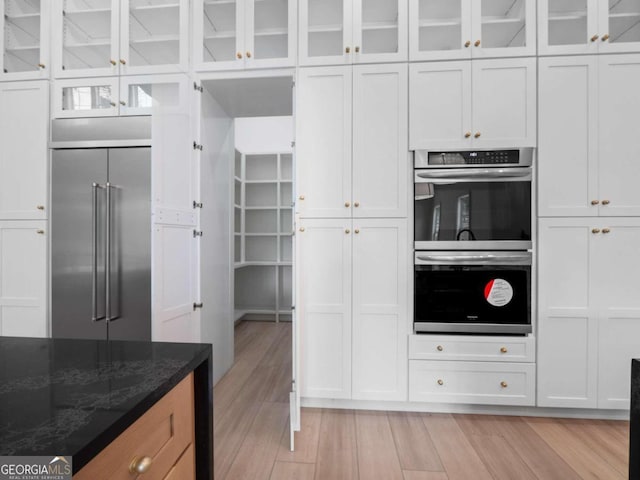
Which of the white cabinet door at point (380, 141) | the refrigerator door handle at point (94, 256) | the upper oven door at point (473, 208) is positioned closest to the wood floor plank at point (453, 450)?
the upper oven door at point (473, 208)

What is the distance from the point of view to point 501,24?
7.19 ft

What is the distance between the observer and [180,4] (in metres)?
2.31

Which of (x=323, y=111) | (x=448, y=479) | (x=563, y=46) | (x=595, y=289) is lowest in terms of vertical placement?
(x=448, y=479)

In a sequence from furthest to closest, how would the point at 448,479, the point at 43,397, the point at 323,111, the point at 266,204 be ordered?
the point at 266,204 → the point at 323,111 → the point at 448,479 → the point at 43,397

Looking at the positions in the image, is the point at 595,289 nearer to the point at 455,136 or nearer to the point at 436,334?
the point at 436,334

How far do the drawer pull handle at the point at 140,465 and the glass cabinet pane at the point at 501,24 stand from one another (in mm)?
2754

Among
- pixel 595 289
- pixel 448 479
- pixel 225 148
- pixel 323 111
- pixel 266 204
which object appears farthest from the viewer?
pixel 266 204

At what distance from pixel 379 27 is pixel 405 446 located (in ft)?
8.91

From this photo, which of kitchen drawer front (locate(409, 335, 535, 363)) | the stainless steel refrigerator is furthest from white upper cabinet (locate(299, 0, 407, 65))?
kitchen drawer front (locate(409, 335, 535, 363))

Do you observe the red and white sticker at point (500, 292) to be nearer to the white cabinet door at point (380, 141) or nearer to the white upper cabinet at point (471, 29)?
the white cabinet door at point (380, 141)

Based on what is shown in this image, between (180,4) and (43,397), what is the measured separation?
2.65 m

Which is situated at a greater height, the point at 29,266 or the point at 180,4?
the point at 180,4

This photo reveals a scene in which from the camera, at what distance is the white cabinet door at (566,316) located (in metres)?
2.12

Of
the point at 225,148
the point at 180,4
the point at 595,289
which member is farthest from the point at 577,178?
the point at 180,4
